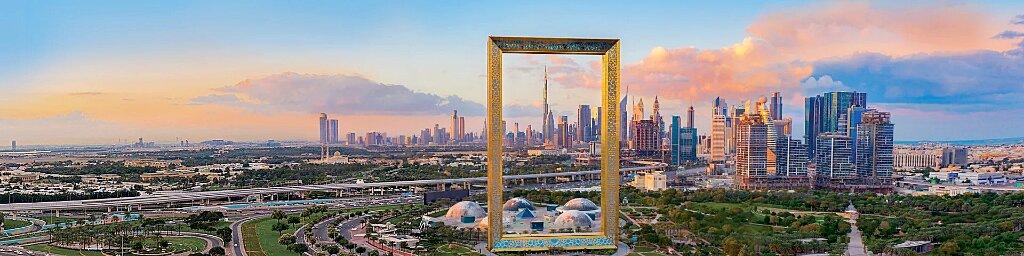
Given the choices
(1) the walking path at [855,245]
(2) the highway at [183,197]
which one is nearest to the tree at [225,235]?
(2) the highway at [183,197]

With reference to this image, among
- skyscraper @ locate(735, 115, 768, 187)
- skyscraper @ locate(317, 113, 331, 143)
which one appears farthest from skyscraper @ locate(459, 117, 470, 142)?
skyscraper @ locate(735, 115, 768, 187)

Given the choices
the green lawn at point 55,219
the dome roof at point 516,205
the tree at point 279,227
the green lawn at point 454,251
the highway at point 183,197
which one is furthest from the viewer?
the highway at point 183,197

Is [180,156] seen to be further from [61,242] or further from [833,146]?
[833,146]

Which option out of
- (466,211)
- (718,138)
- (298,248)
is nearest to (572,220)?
(466,211)

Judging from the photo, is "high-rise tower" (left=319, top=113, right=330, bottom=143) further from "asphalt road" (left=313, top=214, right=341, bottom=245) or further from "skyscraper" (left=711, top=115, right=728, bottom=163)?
"asphalt road" (left=313, top=214, right=341, bottom=245)

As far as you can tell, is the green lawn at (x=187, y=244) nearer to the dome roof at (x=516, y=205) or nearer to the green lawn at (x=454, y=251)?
the green lawn at (x=454, y=251)

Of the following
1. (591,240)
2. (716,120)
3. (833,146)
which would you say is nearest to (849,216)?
(591,240)
